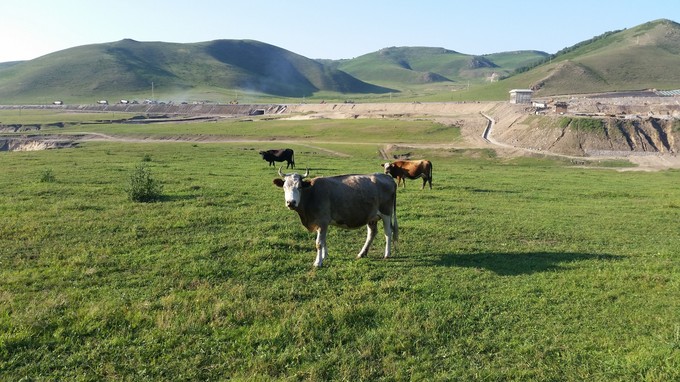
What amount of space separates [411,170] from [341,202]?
1491 cm

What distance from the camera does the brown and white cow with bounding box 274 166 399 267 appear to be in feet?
36.9

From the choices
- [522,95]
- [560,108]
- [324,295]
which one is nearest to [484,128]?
[560,108]

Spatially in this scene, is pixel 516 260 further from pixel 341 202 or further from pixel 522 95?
pixel 522 95

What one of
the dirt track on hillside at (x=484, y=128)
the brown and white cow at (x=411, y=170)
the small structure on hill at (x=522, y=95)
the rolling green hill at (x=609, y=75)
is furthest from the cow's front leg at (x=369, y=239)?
the rolling green hill at (x=609, y=75)

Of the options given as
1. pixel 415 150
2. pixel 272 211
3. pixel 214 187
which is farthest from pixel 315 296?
pixel 415 150

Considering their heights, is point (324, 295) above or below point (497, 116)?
below

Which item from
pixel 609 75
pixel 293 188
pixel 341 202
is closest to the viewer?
pixel 293 188

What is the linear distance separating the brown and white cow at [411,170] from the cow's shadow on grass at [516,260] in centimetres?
1305

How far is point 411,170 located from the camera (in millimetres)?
26047

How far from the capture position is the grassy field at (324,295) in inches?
270

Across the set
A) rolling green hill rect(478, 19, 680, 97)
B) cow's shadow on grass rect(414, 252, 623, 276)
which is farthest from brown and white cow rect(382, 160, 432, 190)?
rolling green hill rect(478, 19, 680, 97)

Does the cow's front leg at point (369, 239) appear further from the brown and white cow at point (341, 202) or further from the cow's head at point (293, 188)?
the cow's head at point (293, 188)

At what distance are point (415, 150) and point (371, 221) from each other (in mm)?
41742

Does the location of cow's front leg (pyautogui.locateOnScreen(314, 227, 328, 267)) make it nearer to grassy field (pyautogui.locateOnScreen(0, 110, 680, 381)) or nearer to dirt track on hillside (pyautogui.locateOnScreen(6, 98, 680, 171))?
grassy field (pyautogui.locateOnScreen(0, 110, 680, 381))
